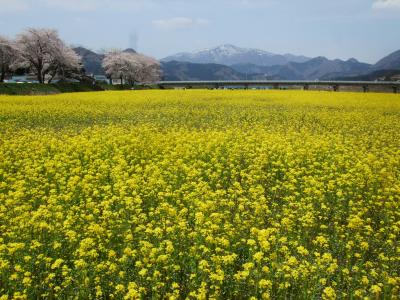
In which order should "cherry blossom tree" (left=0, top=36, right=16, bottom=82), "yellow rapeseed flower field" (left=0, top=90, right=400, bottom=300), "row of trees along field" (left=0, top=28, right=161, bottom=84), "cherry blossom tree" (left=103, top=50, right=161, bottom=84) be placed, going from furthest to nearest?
"cherry blossom tree" (left=103, top=50, right=161, bottom=84)
"row of trees along field" (left=0, top=28, right=161, bottom=84)
"cherry blossom tree" (left=0, top=36, right=16, bottom=82)
"yellow rapeseed flower field" (left=0, top=90, right=400, bottom=300)

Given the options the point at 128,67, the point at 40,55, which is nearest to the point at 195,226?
the point at 40,55

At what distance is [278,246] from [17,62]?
81059 millimetres

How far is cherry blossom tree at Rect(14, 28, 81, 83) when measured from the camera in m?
77.4

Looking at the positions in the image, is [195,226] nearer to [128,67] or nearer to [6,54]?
[6,54]

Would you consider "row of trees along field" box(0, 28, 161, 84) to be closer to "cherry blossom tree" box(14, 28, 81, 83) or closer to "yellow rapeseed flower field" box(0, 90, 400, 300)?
"cherry blossom tree" box(14, 28, 81, 83)

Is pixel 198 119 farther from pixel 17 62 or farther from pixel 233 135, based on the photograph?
pixel 17 62

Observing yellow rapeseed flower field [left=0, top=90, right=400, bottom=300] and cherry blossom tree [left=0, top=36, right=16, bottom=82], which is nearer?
yellow rapeseed flower field [left=0, top=90, right=400, bottom=300]

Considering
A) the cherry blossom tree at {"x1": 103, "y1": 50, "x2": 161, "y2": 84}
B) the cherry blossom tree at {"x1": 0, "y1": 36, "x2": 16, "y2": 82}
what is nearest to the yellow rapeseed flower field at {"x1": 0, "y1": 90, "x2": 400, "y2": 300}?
the cherry blossom tree at {"x1": 0, "y1": 36, "x2": 16, "y2": 82}

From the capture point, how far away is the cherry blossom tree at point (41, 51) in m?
77.4

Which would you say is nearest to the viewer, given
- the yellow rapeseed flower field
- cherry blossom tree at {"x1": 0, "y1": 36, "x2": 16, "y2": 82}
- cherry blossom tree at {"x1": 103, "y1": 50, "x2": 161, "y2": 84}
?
the yellow rapeseed flower field

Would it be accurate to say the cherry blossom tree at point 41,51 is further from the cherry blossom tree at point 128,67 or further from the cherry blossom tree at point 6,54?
the cherry blossom tree at point 128,67

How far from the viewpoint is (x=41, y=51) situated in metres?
78.3

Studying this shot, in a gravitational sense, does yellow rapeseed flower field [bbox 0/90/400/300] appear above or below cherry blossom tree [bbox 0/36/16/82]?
below

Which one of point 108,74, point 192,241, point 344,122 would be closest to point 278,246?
point 192,241
